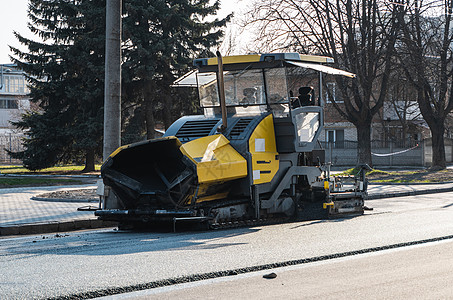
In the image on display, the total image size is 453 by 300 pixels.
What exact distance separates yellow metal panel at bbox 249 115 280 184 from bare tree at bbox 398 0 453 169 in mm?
18836

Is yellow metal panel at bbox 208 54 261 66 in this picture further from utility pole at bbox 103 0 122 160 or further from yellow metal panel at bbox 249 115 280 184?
utility pole at bbox 103 0 122 160

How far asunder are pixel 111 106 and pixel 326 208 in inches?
214

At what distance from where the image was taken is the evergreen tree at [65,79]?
105 feet

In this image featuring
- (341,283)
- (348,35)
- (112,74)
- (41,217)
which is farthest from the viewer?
(348,35)

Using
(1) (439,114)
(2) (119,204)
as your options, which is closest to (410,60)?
(1) (439,114)

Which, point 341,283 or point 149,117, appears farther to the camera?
point 149,117

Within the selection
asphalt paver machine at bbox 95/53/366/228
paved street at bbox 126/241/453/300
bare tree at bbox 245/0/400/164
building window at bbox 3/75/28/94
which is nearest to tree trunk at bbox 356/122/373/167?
bare tree at bbox 245/0/400/164

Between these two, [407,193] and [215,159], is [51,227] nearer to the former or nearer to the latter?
[215,159]

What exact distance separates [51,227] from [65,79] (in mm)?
23096

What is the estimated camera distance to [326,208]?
13.0 m

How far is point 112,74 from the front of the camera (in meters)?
14.1

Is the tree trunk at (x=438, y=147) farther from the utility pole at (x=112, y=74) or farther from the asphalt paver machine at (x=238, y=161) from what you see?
the utility pole at (x=112, y=74)

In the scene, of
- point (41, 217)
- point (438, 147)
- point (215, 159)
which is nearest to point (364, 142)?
point (438, 147)

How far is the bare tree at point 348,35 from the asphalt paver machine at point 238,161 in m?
16.2
